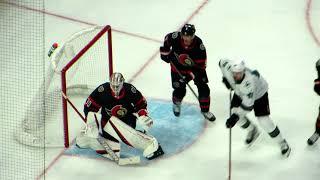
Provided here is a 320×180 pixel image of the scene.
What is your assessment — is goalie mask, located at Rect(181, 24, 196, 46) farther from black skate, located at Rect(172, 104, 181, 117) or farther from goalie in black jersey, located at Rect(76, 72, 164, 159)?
black skate, located at Rect(172, 104, 181, 117)

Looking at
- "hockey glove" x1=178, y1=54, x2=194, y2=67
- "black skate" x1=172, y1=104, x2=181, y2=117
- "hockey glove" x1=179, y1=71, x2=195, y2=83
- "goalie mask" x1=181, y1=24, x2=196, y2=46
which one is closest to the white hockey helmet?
"goalie mask" x1=181, y1=24, x2=196, y2=46

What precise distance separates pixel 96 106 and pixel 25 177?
78 cm

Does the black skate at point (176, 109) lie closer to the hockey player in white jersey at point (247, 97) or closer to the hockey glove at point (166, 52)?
the hockey glove at point (166, 52)

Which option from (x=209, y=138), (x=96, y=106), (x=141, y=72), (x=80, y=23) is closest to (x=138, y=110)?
(x=96, y=106)

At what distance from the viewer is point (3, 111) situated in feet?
23.1

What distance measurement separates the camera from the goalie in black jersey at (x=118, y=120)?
6.18 m

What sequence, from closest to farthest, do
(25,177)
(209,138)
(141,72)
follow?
(25,177) < (209,138) < (141,72)

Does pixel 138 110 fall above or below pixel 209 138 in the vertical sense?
above

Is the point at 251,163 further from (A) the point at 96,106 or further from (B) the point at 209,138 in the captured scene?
(A) the point at 96,106

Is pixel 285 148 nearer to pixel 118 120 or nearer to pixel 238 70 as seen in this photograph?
pixel 238 70

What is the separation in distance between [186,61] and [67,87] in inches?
46.1

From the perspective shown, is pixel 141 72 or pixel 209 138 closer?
pixel 209 138

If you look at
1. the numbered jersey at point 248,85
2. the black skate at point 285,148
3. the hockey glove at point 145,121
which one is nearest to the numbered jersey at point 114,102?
the hockey glove at point 145,121

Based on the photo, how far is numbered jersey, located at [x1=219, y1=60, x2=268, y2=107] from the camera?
580 cm
